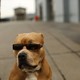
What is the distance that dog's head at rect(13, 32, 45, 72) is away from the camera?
9.68 ft

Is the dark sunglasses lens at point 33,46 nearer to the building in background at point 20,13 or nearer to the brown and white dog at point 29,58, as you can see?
the brown and white dog at point 29,58

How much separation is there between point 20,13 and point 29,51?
2670 inches

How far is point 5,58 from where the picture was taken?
7.02 meters

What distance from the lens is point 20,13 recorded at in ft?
231

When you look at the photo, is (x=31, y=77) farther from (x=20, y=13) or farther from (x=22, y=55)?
(x=20, y=13)

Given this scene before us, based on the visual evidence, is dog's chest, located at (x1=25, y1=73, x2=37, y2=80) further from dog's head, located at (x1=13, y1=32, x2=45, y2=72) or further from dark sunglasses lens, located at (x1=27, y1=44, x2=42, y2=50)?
dark sunglasses lens, located at (x1=27, y1=44, x2=42, y2=50)

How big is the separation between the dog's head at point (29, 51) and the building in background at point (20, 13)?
220ft

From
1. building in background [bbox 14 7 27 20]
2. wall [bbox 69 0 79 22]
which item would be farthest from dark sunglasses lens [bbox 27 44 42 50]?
building in background [bbox 14 7 27 20]

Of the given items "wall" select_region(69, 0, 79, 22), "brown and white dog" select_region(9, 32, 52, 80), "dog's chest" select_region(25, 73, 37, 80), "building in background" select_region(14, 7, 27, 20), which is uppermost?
"building in background" select_region(14, 7, 27, 20)

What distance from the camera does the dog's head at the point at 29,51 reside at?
2951 millimetres

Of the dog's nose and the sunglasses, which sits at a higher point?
the sunglasses

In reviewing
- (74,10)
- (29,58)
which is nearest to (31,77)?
(29,58)

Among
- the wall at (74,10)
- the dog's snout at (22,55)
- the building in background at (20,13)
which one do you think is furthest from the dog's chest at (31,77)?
the building in background at (20,13)

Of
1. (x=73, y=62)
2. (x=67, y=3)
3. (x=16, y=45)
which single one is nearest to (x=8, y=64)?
(x=73, y=62)
